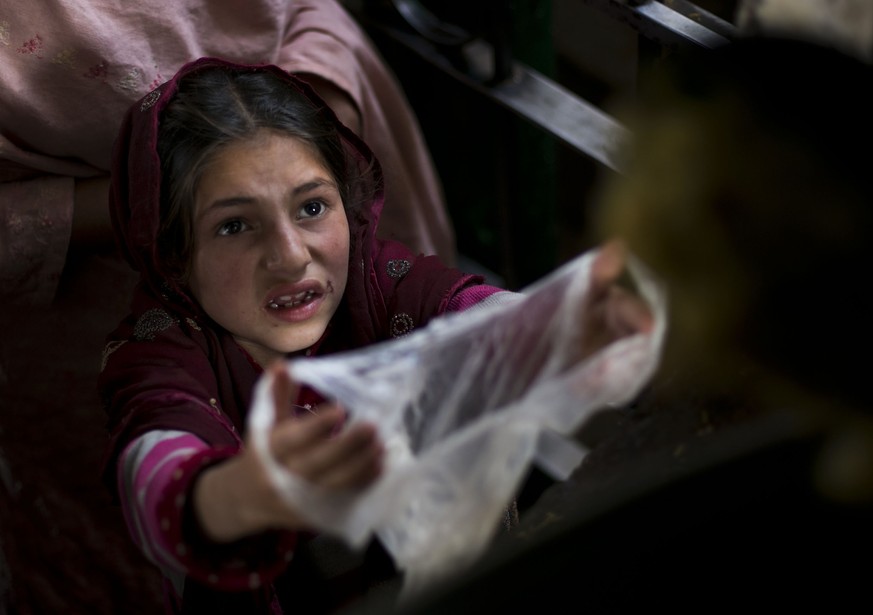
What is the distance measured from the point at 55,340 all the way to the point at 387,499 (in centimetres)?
106

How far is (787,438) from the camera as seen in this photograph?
31.4 inches

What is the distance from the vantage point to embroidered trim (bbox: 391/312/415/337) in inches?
53.1

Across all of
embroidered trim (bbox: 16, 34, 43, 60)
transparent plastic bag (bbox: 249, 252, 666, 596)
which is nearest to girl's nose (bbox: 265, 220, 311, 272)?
transparent plastic bag (bbox: 249, 252, 666, 596)

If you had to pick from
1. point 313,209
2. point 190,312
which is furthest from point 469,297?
point 190,312

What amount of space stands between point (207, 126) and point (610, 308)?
0.59m

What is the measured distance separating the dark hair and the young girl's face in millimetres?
15

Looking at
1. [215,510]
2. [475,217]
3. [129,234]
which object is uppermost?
[215,510]

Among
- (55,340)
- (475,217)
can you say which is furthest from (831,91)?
(475,217)

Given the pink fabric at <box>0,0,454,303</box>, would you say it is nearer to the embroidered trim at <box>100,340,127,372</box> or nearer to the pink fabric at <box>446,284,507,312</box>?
the embroidered trim at <box>100,340,127,372</box>

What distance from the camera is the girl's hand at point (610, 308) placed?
2.76 feet

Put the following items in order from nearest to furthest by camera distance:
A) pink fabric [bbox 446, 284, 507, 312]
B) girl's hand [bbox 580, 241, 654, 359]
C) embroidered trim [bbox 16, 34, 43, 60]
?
girl's hand [bbox 580, 241, 654, 359] → pink fabric [bbox 446, 284, 507, 312] → embroidered trim [bbox 16, 34, 43, 60]

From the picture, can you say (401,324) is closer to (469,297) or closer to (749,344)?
(469,297)

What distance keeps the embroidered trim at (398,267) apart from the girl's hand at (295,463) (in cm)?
60

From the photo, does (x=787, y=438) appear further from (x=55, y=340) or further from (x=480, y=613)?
(x=55, y=340)
